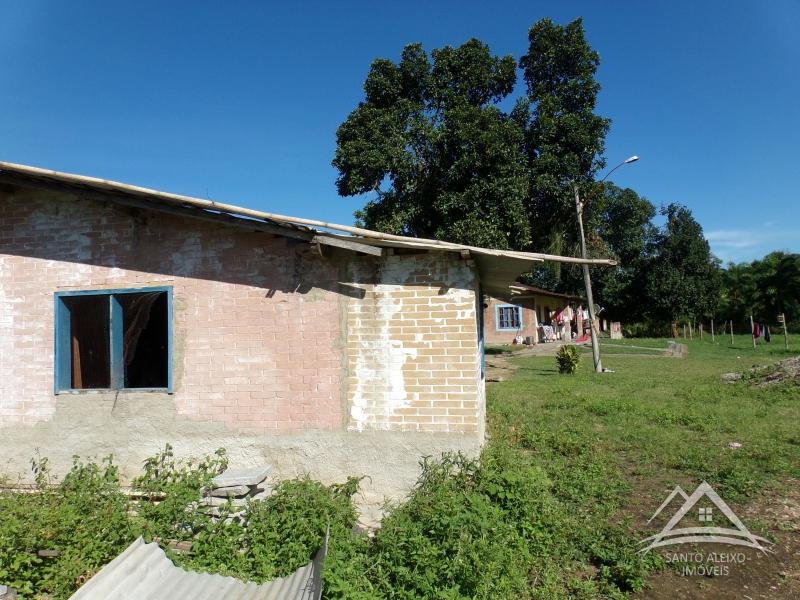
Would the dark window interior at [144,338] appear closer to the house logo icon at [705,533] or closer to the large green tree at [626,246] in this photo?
the house logo icon at [705,533]

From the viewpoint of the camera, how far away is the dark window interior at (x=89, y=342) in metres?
5.99

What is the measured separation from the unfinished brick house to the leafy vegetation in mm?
343

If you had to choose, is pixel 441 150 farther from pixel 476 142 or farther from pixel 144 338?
pixel 144 338

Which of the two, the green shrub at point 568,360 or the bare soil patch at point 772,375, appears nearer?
the bare soil patch at point 772,375

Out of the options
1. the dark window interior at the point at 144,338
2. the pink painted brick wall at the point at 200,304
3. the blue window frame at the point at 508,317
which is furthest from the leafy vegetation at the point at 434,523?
the blue window frame at the point at 508,317

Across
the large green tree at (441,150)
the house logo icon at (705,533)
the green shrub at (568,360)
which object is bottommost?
the house logo icon at (705,533)

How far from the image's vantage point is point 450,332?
511 cm

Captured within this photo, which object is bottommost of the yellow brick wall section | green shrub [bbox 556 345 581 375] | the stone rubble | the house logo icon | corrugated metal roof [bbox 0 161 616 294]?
the house logo icon

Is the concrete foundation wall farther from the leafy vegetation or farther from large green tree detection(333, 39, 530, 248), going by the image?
large green tree detection(333, 39, 530, 248)

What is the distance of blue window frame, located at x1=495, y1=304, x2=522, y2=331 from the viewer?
30547mm

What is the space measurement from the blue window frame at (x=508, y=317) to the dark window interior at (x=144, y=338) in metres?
25.1

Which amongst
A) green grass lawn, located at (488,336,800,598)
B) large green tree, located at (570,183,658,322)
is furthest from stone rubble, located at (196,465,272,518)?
large green tree, located at (570,183,658,322)

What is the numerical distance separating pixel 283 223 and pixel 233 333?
4.40ft

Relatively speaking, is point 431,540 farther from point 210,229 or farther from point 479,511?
point 210,229
